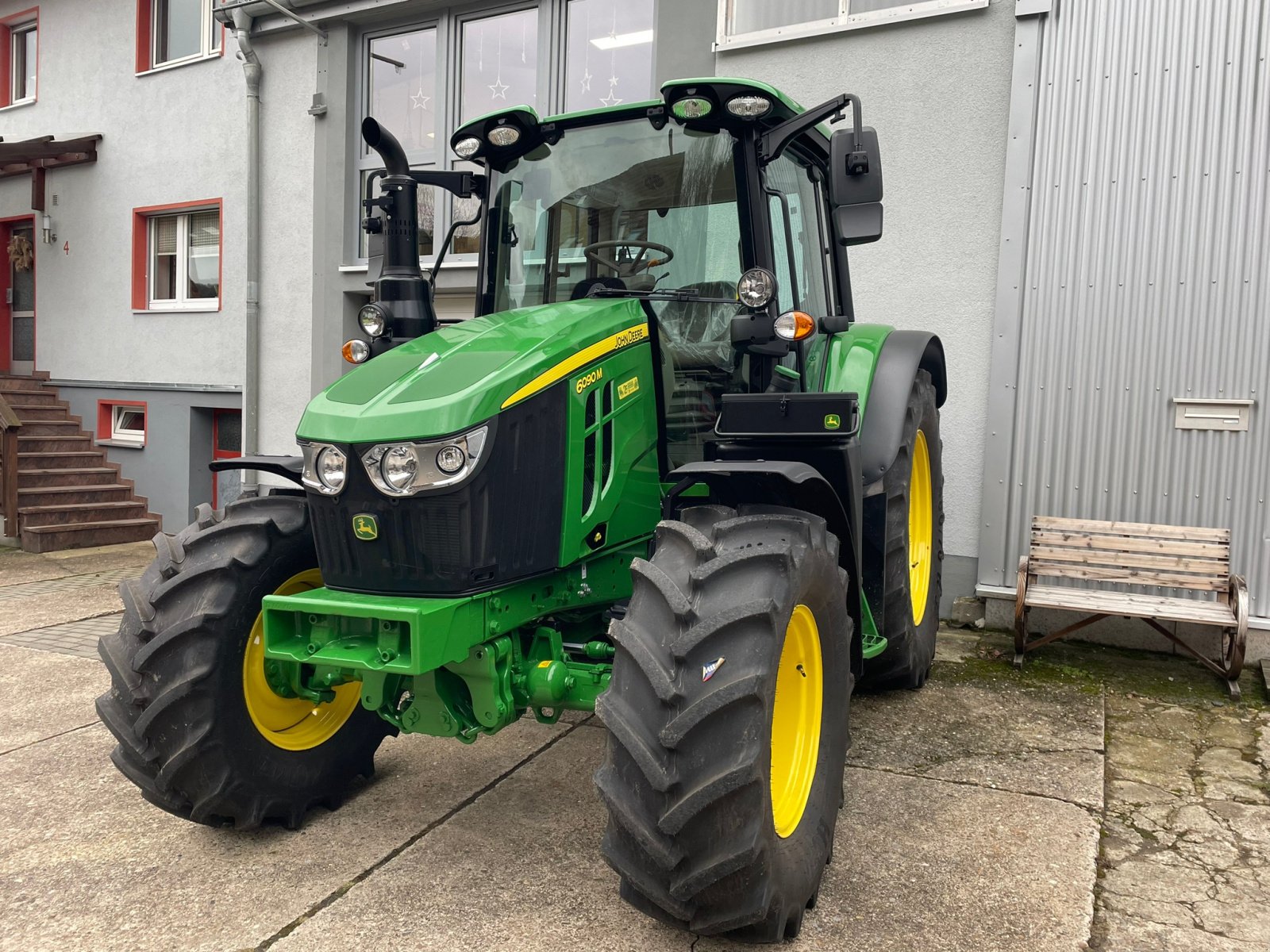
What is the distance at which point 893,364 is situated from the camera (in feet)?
13.4

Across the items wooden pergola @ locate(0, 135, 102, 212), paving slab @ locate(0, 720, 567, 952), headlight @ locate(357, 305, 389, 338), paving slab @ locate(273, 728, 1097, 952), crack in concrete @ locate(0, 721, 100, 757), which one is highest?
wooden pergola @ locate(0, 135, 102, 212)

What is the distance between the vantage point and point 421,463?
2613 millimetres

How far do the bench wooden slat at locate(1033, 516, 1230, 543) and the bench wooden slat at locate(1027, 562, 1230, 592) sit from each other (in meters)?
0.20

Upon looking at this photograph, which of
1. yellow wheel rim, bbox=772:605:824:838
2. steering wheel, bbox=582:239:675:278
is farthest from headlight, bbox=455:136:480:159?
yellow wheel rim, bbox=772:605:824:838

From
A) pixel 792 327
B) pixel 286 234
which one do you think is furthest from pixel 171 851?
pixel 286 234

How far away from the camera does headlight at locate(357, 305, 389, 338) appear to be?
137 inches

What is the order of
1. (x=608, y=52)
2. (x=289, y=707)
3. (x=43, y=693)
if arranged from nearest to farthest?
(x=289, y=707), (x=43, y=693), (x=608, y=52)

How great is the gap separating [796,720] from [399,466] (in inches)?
50.8

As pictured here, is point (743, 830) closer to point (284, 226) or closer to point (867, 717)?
point (867, 717)

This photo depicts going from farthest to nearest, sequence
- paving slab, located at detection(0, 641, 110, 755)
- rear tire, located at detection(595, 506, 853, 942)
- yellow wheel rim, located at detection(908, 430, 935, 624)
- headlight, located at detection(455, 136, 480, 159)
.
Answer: yellow wheel rim, located at detection(908, 430, 935, 624) < paving slab, located at detection(0, 641, 110, 755) < headlight, located at detection(455, 136, 480, 159) < rear tire, located at detection(595, 506, 853, 942)

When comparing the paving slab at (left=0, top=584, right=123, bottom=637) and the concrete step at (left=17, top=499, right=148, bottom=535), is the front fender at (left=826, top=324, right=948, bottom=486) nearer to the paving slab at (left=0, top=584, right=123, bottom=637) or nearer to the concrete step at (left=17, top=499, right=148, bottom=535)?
the paving slab at (left=0, top=584, right=123, bottom=637)

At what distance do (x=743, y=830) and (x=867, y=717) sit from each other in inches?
84.7

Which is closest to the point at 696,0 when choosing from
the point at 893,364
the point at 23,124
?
the point at 893,364

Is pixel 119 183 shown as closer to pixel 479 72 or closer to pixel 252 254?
pixel 252 254
